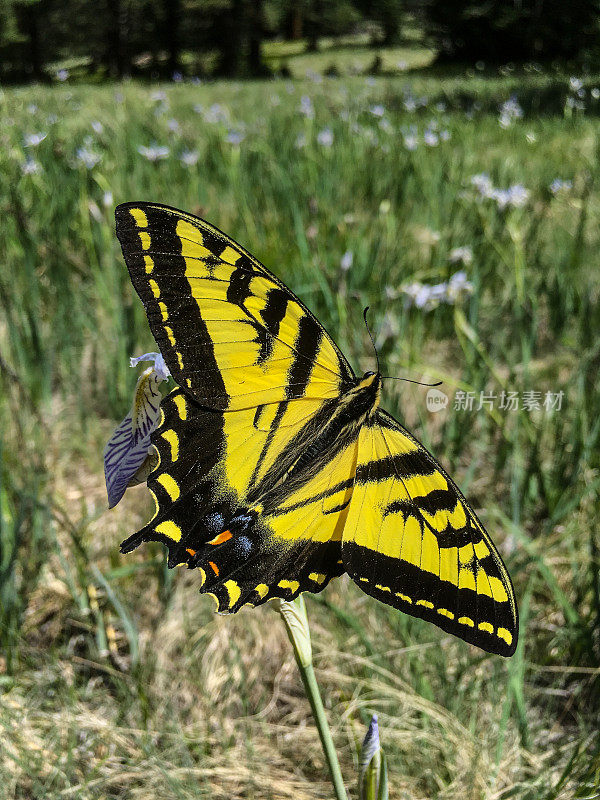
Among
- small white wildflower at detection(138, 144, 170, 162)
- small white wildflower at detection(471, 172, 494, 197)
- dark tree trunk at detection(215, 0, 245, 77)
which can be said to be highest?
dark tree trunk at detection(215, 0, 245, 77)

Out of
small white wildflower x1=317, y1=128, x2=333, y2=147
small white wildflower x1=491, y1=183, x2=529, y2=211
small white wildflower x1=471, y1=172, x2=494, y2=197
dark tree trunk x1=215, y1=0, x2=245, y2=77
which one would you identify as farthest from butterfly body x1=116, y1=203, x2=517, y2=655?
dark tree trunk x1=215, y1=0, x2=245, y2=77

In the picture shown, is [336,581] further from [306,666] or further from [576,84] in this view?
[576,84]

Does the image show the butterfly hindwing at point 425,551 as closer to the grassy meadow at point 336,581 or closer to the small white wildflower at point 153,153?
the grassy meadow at point 336,581

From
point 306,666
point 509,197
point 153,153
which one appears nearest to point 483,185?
point 509,197

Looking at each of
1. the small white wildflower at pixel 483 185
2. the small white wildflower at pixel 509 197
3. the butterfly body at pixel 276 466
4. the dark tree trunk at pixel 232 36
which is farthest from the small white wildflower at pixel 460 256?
the dark tree trunk at pixel 232 36

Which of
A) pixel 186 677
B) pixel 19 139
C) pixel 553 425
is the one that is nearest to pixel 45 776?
pixel 186 677

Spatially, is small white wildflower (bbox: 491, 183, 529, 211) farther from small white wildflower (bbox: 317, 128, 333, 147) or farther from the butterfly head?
the butterfly head

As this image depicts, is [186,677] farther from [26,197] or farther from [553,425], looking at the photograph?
[26,197]
